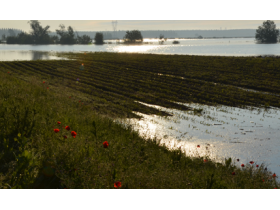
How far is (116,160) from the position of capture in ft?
17.5

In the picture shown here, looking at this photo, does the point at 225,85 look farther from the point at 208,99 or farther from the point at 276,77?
the point at 276,77

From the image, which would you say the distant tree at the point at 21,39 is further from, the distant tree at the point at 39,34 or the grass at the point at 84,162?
the grass at the point at 84,162

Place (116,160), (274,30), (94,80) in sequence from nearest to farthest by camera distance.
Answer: (116,160) < (94,80) < (274,30)

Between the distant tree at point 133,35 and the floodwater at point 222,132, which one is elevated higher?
the distant tree at point 133,35

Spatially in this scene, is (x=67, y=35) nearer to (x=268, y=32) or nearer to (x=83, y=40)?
(x=83, y=40)

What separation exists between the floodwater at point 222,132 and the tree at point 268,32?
5457 inches

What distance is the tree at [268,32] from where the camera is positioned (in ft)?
422

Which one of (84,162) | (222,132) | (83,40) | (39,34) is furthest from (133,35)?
(84,162)

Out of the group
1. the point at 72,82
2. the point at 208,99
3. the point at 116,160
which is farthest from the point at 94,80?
the point at 116,160

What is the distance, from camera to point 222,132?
1143 centimetres

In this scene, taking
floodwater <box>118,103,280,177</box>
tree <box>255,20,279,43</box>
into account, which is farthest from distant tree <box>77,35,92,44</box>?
floodwater <box>118,103,280,177</box>

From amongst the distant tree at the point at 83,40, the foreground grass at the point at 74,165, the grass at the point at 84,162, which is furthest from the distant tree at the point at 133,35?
the foreground grass at the point at 74,165

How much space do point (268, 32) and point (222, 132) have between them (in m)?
147

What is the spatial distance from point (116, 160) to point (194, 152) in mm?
4719
